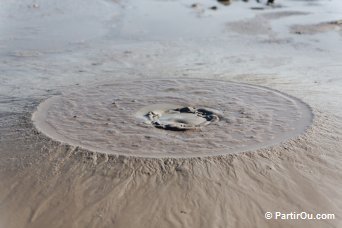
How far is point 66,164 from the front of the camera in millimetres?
5270

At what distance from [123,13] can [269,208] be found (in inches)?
431

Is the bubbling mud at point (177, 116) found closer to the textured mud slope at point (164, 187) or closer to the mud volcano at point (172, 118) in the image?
the mud volcano at point (172, 118)

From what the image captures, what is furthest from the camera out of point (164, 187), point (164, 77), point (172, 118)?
point (164, 77)

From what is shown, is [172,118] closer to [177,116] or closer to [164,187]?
[177,116]

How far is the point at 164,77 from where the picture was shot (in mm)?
8328

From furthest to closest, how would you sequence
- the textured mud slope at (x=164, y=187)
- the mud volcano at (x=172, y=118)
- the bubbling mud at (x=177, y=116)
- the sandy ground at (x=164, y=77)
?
the bubbling mud at (x=177, y=116), the mud volcano at (x=172, y=118), the sandy ground at (x=164, y=77), the textured mud slope at (x=164, y=187)

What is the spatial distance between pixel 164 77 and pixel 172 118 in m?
2.07

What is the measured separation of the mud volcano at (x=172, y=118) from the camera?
5594mm

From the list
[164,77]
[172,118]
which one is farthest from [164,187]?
[164,77]

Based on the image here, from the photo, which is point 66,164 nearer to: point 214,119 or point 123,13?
point 214,119

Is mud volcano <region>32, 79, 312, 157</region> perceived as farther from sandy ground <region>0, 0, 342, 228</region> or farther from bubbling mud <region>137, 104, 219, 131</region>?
sandy ground <region>0, 0, 342, 228</region>

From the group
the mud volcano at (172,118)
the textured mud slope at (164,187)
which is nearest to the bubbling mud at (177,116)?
the mud volcano at (172,118)

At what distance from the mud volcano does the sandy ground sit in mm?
217

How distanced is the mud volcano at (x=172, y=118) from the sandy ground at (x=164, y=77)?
0.22 meters
